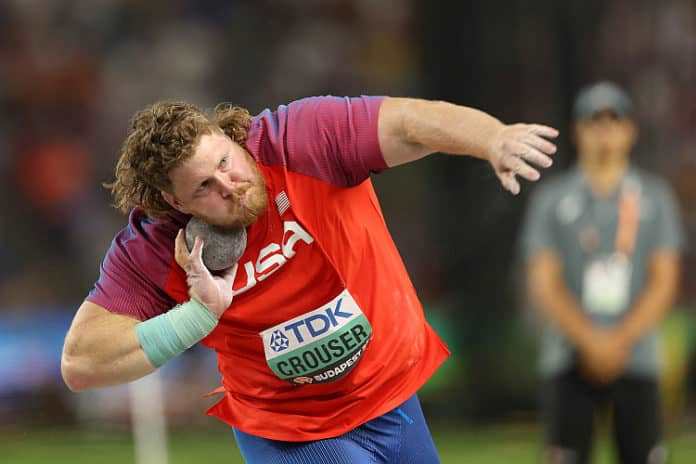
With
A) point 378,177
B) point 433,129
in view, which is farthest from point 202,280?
point 378,177

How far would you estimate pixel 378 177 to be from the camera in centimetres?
1033

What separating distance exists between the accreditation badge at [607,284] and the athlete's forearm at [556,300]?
9 centimetres

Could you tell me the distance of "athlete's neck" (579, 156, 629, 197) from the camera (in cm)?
651

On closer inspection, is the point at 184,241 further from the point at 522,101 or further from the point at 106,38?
the point at 106,38

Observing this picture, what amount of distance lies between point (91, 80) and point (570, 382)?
22.5 ft

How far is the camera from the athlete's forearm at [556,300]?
21.0 feet

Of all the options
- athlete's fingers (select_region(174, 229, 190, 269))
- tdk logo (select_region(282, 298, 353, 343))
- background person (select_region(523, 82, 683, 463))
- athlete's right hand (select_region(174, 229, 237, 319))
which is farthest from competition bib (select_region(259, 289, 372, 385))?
background person (select_region(523, 82, 683, 463))

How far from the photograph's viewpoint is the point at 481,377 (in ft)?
32.1

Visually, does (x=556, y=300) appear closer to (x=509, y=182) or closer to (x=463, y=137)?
(x=463, y=137)

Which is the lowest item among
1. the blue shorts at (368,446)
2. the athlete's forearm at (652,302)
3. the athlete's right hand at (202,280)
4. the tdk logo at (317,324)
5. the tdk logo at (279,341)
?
the athlete's forearm at (652,302)

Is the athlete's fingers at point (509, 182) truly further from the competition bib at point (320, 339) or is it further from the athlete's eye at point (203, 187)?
the athlete's eye at point (203, 187)

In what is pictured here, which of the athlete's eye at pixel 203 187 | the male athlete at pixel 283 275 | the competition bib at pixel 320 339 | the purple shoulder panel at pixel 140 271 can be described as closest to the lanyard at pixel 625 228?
the male athlete at pixel 283 275

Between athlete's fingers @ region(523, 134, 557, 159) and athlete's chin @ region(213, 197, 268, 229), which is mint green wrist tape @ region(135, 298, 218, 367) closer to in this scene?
athlete's chin @ region(213, 197, 268, 229)

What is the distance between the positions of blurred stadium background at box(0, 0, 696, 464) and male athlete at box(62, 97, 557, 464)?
4.48 metres
